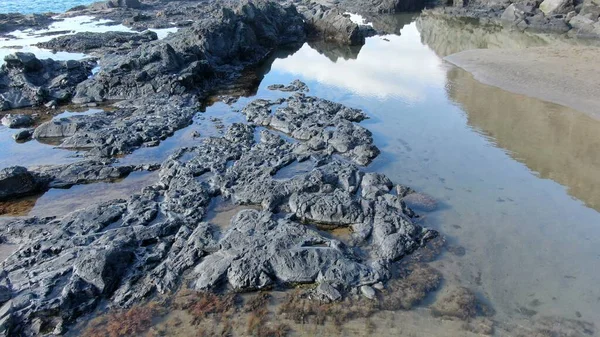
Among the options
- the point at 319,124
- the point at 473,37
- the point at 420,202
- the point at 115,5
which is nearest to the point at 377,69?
the point at 319,124

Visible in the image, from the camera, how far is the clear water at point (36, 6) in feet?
130

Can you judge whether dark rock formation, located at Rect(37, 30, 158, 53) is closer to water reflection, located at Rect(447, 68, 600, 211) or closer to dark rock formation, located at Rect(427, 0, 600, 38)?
water reflection, located at Rect(447, 68, 600, 211)

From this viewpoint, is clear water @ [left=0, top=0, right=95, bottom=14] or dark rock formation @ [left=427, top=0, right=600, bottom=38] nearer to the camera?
dark rock formation @ [left=427, top=0, right=600, bottom=38]

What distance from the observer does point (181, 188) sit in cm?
986

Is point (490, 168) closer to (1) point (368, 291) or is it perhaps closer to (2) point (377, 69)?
(1) point (368, 291)

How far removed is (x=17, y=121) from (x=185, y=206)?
8.62m

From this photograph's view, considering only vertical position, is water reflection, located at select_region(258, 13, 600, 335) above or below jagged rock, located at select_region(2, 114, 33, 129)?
below

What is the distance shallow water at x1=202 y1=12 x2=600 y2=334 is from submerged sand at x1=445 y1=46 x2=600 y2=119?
827 mm

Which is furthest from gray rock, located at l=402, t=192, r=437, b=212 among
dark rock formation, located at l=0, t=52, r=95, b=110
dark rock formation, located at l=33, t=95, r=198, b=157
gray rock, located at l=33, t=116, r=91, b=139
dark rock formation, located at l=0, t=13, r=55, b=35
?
dark rock formation, located at l=0, t=13, r=55, b=35

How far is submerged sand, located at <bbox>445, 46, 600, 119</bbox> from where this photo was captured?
51.6 feet

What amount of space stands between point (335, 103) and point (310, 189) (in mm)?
6535

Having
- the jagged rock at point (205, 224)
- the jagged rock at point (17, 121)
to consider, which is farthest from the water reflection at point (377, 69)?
the jagged rock at point (17, 121)

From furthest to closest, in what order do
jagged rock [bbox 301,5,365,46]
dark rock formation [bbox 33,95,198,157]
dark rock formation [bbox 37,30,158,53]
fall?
jagged rock [bbox 301,5,365,46]
dark rock formation [bbox 37,30,158,53]
dark rock formation [bbox 33,95,198,157]

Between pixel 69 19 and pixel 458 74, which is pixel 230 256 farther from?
pixel 69 19
